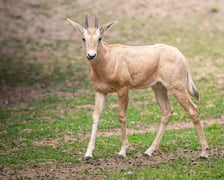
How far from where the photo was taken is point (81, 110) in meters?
16.4

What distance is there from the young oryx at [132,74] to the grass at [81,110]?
0.78 metres

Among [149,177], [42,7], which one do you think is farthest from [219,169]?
[42,7]

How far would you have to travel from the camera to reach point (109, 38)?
2691cm

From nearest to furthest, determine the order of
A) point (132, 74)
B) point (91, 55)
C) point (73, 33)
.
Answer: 1. point (91, 55)
2. point (132, 74)
3. point (73, 33)

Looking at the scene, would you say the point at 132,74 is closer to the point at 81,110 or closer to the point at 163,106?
the point at 163,106

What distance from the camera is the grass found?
10424 millimetres

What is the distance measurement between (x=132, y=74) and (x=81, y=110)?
5.73m

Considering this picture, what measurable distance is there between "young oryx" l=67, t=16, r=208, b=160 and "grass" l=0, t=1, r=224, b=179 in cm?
78

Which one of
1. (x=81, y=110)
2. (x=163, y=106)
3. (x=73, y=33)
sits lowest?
(x=81, y=110)

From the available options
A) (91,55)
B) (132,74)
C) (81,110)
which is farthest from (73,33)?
(91,55)

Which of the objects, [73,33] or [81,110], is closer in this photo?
[81,110]

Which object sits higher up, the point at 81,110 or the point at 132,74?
the point at 132,74

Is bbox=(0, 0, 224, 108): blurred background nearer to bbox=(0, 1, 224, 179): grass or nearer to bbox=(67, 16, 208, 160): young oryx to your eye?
bbox=(0, 1, 224, 179): grass

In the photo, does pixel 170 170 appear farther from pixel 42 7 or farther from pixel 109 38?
pixel 42 7
